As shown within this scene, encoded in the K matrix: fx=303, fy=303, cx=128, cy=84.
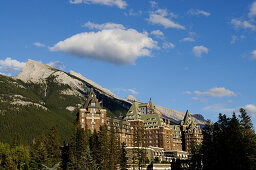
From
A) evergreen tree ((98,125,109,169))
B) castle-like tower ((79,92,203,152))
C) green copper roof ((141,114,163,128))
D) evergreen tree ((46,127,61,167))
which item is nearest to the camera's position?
evergreen tree ((46,127,61,167))

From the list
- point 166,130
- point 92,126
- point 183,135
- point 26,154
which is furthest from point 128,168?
point 183,135

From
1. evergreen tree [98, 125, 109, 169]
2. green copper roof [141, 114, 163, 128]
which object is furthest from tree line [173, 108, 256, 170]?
green copper roof [141, 114, 163, 128]

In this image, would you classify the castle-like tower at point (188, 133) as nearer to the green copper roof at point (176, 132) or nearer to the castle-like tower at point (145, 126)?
the castle-like tower at point (145, 126)

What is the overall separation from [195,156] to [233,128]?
114 feet

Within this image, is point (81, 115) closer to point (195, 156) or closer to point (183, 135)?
point (195, 156)

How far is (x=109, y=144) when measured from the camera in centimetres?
10088

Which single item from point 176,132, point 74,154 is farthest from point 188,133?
point 74,154

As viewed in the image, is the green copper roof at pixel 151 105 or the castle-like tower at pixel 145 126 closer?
the castle-like tower at pixel 145 126

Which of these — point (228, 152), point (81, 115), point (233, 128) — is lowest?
point (228, 152)

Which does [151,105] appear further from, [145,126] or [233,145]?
[233,145]

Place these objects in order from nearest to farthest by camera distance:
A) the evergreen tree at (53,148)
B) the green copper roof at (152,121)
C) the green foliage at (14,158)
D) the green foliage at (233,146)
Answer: the green foliage at (233,146) < the evergreen tree at (53,148) < the green foliage at (14,158) < the green copper roof at (152,121)

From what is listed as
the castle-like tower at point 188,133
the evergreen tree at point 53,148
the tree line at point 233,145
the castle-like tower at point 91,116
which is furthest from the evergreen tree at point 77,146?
the castle-like tower at point 188,133

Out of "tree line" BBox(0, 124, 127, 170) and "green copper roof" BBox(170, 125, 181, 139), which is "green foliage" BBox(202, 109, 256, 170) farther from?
Result: "green copper roof" BBox(170, 125, 181, 139)

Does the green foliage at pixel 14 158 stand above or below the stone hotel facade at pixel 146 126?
below
